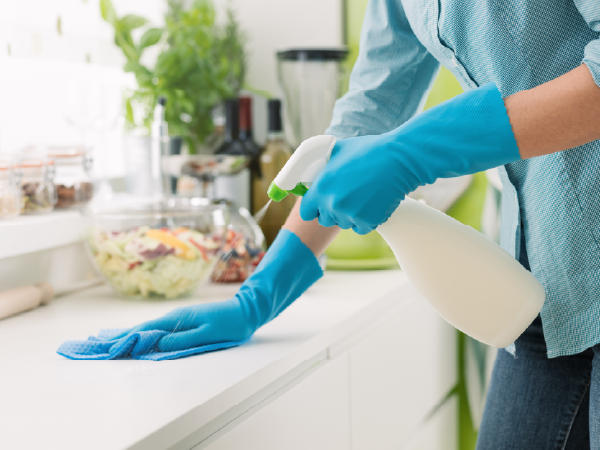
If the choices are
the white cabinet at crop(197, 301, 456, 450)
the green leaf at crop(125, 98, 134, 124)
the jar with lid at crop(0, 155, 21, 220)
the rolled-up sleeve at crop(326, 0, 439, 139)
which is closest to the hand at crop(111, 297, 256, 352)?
the white cabinet at crop(197, 301, 456, 450)

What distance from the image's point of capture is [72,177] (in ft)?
4.26

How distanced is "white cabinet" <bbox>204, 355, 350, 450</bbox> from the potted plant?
35.1 inches

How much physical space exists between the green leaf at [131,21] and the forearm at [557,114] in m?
1.12

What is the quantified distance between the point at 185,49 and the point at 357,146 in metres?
0.99

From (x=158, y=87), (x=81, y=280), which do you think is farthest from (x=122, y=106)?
(x=81, y=280)

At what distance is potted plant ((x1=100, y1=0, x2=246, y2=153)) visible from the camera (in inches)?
60.3

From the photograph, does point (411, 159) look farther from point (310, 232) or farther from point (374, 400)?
point (374, 400)

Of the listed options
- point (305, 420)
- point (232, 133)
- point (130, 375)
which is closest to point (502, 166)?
point (305, 420)

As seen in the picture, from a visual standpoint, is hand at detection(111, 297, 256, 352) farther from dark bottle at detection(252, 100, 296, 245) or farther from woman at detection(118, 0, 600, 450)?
dark bottle at detection(252, 100, 296, 245)

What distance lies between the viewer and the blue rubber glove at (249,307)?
0.80m

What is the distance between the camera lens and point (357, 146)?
0.70m

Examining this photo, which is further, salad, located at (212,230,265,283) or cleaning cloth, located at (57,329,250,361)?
salad, located at (212,230,265,283)

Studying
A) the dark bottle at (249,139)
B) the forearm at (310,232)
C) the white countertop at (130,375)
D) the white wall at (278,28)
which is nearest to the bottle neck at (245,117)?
the dark bottle at (249,139)

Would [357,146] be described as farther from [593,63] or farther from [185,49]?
[185,49]
